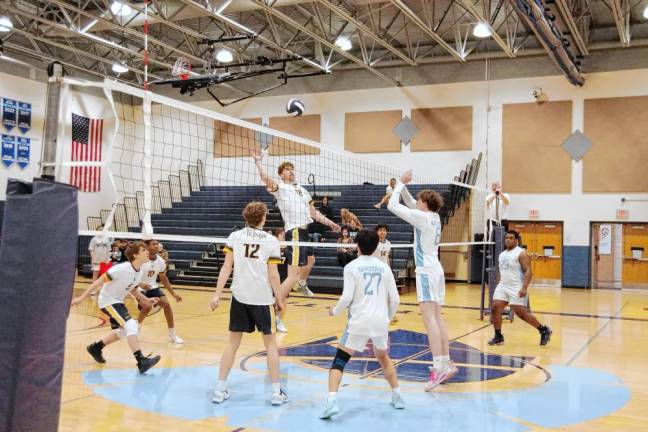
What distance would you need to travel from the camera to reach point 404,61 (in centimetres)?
1978

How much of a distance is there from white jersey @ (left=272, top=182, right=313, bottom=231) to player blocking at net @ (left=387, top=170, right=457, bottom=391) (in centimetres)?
174

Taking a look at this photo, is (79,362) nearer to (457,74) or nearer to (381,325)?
(381,325)

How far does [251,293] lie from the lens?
192 inches

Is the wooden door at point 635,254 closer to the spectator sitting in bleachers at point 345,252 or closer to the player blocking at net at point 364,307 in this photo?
the spectator sitting in bleachers at point 345,252

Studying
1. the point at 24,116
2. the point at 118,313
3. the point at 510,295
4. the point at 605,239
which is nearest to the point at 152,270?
the point at 118,313

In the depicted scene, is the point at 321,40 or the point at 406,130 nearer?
the point at 321,40

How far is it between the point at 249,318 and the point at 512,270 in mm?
4056

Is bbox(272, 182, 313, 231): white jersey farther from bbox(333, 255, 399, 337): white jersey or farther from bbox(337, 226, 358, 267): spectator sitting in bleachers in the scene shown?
bbox(333, 255, 399, 337): white jersey

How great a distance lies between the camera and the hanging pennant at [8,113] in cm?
1839

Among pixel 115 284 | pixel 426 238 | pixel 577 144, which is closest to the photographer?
pixel 426 238

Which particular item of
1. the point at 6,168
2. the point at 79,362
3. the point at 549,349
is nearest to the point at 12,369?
the point at 79,362

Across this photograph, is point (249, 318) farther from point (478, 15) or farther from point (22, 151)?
point (22, 151)

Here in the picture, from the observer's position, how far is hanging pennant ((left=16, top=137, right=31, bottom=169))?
18703 mm

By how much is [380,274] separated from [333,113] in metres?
16.9
